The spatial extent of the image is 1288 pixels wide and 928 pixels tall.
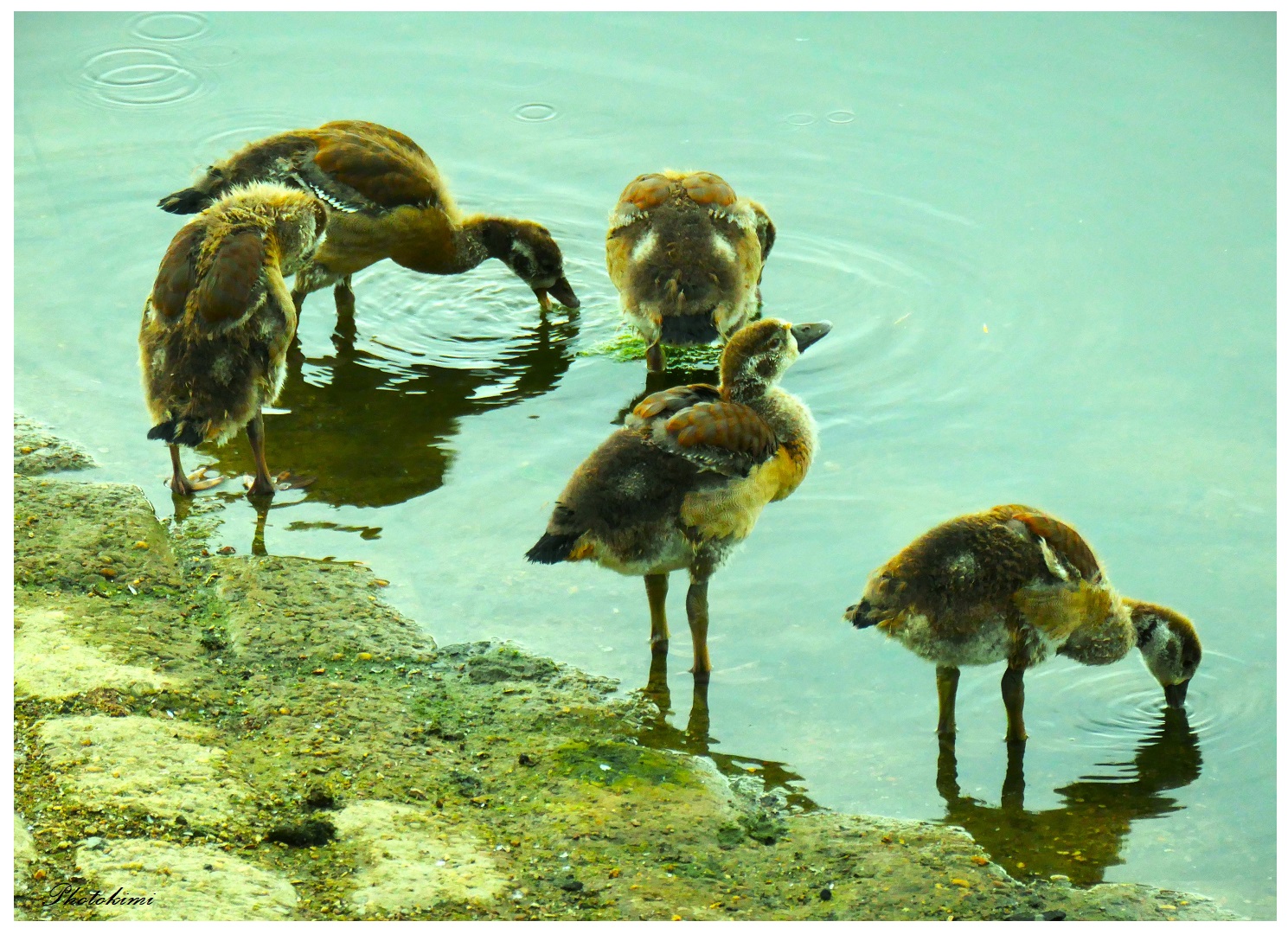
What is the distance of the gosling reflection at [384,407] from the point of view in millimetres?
8578

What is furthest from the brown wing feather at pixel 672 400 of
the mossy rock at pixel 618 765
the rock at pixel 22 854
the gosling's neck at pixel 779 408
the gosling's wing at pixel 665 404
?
the rock at pixel 22 854

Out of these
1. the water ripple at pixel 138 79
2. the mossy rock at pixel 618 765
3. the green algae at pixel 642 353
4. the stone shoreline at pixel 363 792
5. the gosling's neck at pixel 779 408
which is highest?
the water ripple at pixel 138 79

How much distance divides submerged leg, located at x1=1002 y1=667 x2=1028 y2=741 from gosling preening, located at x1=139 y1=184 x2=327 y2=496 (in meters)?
4.28

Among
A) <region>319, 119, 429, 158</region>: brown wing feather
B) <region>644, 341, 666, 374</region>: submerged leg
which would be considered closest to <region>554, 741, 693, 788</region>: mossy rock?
<region>644, 341, 666, 374</region>: submerged leg

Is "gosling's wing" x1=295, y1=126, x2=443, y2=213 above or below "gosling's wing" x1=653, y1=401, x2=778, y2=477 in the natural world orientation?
above

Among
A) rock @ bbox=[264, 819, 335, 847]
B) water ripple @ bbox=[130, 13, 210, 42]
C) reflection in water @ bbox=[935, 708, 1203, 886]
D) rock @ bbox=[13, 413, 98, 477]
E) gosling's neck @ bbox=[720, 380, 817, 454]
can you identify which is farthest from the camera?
water ripple @ bbox=[130, 13, 210, 42]

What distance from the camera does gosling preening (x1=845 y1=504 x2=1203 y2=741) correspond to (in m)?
6.08

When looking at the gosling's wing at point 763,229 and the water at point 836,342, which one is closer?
the water at point 836,342

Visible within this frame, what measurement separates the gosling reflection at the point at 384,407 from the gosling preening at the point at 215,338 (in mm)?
523

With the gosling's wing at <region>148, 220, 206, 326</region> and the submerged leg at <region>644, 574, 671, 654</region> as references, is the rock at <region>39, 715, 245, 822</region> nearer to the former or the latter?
the submerged leg at <region>644, 574, 671, 654</region>

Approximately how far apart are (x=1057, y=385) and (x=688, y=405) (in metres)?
3.69

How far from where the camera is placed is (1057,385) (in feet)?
31.0

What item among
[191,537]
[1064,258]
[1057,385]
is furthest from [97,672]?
[1064,258]

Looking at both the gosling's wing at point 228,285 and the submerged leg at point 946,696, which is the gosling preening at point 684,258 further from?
the submerged leg at point 946,696
